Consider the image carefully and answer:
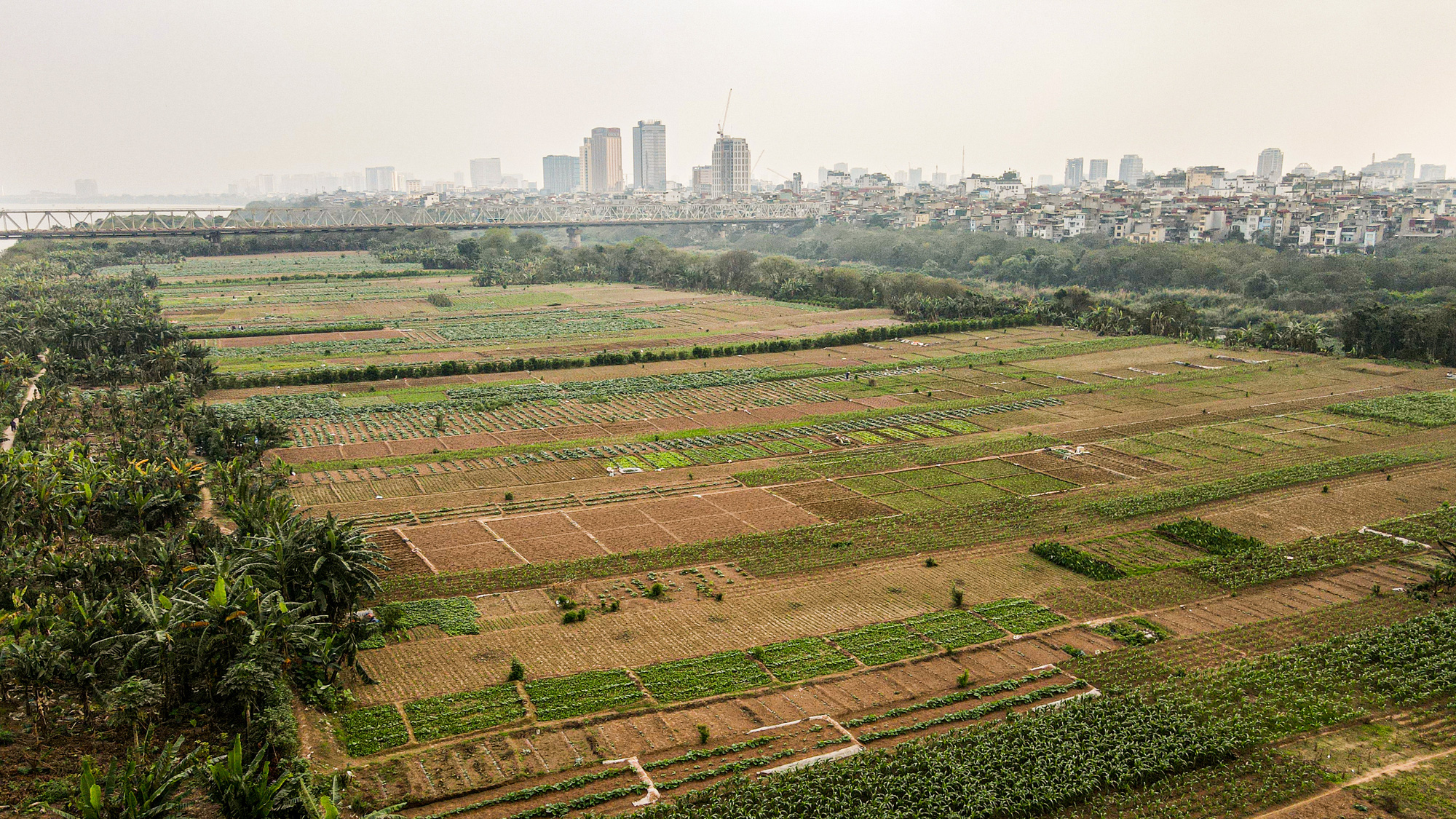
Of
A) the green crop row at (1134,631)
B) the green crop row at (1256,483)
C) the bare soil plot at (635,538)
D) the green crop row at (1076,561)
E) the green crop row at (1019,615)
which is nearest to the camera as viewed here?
the green crop row at (1134,631)

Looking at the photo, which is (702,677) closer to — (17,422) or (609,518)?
(609,518)

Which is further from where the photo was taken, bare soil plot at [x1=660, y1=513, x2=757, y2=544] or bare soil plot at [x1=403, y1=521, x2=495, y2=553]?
bare soil plot at [x1=660, y1=513, x2=757, y2=544]

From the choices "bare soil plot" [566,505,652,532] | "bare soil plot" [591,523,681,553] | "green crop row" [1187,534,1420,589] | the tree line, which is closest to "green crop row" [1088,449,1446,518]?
"green crop row" [1187,534,1420,589]

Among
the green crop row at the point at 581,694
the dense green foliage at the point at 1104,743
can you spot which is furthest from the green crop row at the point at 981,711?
the green crop row at the point at 581,694

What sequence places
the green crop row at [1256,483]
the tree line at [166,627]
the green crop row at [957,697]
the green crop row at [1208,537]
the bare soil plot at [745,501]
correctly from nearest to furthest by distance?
the tree line at [166,627], the green crop row at [957,697], the green crop row at [1208,537], the green crop row at [1256,483], the bare soil plot at [745,501]

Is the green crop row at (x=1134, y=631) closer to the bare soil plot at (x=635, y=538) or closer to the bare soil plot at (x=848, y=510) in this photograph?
the bare soil plot at (x=848, y=510)

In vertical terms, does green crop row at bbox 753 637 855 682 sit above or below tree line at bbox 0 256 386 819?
below

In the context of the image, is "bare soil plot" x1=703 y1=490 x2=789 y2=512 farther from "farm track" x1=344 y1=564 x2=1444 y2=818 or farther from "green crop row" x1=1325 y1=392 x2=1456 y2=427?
"green crop row" x1=1325 y1=392 x2=1456 y2=427

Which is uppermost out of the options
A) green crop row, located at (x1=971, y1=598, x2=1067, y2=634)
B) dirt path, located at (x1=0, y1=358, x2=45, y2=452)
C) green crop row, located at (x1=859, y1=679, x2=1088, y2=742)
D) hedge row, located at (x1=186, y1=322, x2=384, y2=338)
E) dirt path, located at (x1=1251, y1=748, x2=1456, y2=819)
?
hedge row, located at (x1=186, y1=322, x2=384, y2=338)
